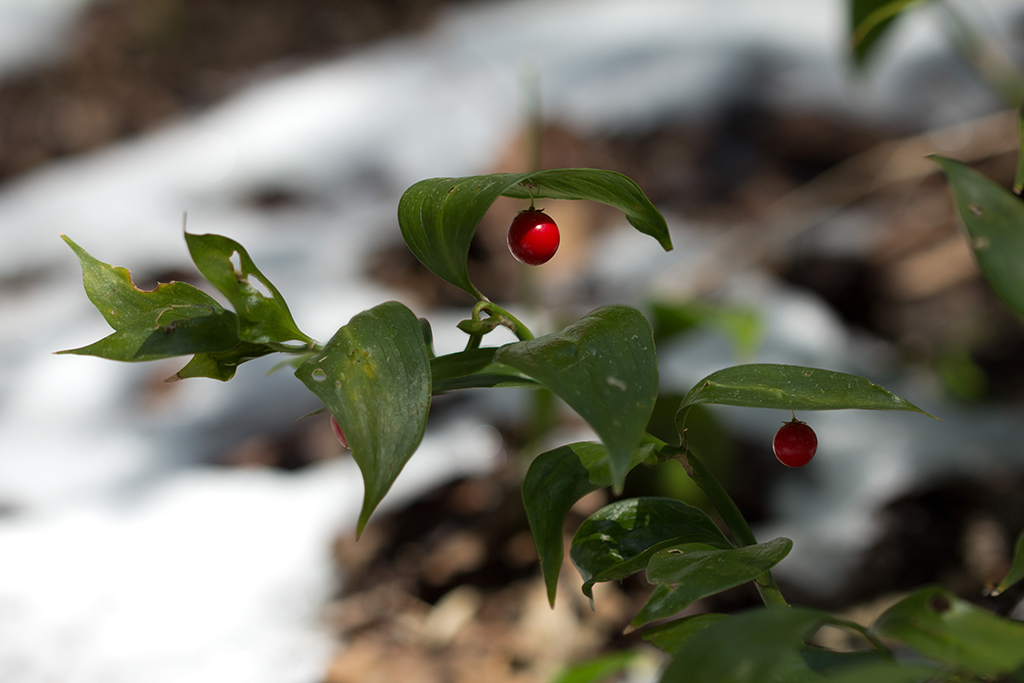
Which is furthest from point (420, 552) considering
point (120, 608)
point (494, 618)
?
point (120, 608)

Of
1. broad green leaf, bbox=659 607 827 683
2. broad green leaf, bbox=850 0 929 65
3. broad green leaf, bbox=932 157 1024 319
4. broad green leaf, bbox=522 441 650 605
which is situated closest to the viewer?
broad green leaf, bbox=659 607 827 683

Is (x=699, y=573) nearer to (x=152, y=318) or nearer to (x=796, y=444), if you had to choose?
(x=796, y=444)

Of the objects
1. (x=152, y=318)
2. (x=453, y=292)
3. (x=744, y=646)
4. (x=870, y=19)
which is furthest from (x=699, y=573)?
(x=453, y=292)

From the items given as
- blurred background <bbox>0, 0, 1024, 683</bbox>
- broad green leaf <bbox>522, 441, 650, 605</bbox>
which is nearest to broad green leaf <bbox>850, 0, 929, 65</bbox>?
blurred background <bbox>0, 0, 1024, 683</bbox>

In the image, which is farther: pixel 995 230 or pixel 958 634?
pixel 995 230

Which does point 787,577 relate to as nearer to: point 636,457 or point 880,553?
point 880,553

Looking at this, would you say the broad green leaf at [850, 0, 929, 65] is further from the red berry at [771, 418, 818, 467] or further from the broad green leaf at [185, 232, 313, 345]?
the broad green leaf at [185, 232, 313, 345]

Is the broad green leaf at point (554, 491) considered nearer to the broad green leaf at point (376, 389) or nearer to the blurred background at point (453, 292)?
the broad green leaf at point (376, 389)
